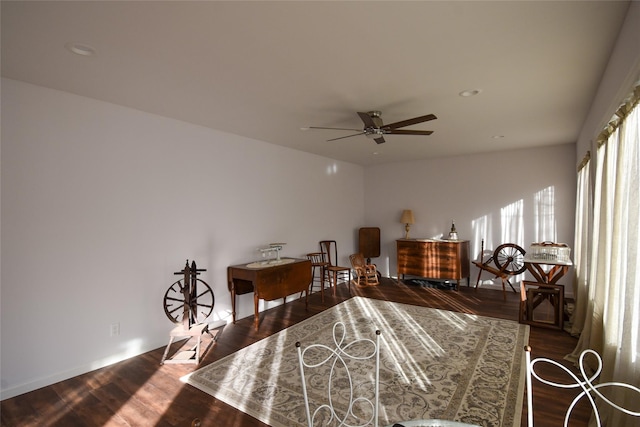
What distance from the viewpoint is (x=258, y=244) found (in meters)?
4.68

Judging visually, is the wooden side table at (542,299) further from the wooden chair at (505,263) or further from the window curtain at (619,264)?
the wooden chair at (505,263)

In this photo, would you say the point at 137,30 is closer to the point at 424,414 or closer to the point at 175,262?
the point at 175,262

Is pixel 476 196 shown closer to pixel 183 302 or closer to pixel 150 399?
pixel 183 302

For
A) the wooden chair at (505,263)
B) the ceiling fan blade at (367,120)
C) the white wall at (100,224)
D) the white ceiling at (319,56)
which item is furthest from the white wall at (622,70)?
the white wall at (100,224)

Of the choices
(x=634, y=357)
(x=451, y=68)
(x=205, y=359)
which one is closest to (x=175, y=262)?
(x=205, y=359)

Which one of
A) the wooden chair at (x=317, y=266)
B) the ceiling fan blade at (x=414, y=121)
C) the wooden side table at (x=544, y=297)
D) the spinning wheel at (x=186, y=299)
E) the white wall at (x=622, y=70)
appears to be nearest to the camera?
the white wall at (x=622, y=70)

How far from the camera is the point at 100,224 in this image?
3.04 meters

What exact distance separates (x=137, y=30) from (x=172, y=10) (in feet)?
1.14

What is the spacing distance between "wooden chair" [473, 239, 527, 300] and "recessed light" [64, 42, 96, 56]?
5.73 metres

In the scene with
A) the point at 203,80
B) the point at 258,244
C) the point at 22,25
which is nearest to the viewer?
the point at 22,25

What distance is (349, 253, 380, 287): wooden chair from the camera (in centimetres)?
604

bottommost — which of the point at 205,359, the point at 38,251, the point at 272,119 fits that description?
the point at 205,359

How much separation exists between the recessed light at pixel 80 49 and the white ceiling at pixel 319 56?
0.05m

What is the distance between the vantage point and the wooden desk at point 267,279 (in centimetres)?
385
